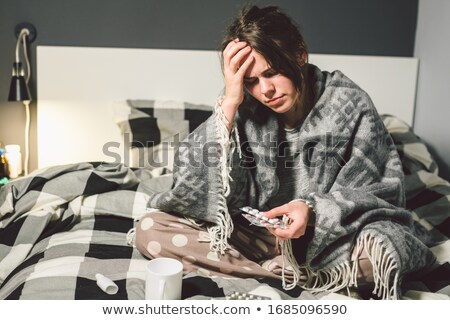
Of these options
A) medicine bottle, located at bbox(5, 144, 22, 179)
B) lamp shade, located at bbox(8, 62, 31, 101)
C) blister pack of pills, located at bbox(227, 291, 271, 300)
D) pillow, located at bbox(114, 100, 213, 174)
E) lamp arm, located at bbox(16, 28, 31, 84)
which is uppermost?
lamp arm, located at bbox(16, 28, 31, 84)

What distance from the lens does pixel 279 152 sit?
59.3 inches

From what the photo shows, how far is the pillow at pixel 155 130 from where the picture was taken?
2.15m

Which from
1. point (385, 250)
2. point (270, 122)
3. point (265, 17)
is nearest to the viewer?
point (385, 250)

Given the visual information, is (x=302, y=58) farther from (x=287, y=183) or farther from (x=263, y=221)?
(x=263, y=221)

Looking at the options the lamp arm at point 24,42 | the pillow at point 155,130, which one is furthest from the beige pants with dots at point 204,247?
the lamp arm at point 24,42

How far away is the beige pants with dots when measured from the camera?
4.54 feet

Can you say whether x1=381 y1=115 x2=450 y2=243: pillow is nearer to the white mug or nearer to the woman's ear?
the woman's ear

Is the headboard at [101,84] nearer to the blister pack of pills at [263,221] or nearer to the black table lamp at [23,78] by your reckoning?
the black table lamp at [23,78]

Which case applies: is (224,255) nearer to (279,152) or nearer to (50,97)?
(279,152)

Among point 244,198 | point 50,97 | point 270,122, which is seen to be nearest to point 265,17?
point 270,122

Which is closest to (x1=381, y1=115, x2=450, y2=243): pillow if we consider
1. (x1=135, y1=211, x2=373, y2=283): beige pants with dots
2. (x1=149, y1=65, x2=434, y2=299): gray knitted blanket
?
(x1=149, y1=65, x2=434, y2=299): gray knitted blanket

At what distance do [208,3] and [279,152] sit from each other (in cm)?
116

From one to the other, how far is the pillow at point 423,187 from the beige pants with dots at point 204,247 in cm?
55

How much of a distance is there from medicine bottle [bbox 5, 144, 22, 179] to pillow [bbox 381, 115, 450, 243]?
1652mm
